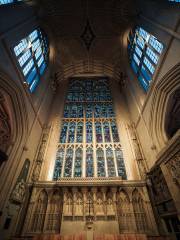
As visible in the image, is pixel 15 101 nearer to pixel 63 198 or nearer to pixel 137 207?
pixel 63 198

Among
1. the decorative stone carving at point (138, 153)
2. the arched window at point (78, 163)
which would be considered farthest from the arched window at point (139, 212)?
the arched window at point (78, 163)

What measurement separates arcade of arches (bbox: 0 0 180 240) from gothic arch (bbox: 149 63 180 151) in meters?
0.05

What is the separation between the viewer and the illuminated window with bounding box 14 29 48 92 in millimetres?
7703

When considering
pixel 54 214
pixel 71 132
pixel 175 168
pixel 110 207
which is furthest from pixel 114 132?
pixel 54 214

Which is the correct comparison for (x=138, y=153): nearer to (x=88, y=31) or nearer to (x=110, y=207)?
(x=110, y=207)

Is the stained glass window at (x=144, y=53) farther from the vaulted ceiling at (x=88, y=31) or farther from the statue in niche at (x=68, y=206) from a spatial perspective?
the statue in niche at (x=68, y=206)

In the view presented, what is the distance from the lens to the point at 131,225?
19.2ft

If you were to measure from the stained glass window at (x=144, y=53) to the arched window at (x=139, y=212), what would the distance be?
262 inches

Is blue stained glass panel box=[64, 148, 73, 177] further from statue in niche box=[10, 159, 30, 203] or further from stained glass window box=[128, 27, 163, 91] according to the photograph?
stained glass window box=[128, 27, 163, 91]

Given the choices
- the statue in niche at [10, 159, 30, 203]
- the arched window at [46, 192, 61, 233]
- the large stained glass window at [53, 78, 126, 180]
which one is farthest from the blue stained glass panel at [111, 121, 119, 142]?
the statue in niche at [10, 159, 30, 203]

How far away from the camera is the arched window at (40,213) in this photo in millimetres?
5797

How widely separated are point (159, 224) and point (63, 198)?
460 cm

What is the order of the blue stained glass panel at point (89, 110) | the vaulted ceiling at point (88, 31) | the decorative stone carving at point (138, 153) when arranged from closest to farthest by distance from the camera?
the decorative stone carving at point (138, 153), the vaulted ceiling at point (88, 31), the blue stained glass panel at point (89, 110)

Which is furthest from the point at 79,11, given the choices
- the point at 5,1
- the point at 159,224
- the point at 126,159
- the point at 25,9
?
the point at 159,224
